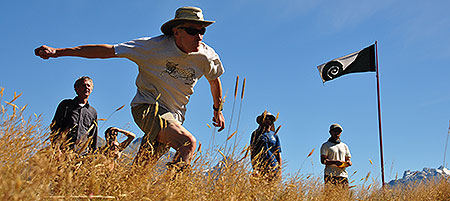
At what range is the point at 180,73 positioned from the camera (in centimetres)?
359

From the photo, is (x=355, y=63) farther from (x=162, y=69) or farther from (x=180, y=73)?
(x=162, y=69)

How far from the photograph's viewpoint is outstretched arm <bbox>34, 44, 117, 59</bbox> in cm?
291

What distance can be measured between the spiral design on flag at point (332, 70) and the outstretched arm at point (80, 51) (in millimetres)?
9341

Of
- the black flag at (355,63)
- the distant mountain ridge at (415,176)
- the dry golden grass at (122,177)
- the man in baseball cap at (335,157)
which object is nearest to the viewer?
the dry golden grass at (122,177)

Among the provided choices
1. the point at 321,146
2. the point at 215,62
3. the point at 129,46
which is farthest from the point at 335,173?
the point at 129,46

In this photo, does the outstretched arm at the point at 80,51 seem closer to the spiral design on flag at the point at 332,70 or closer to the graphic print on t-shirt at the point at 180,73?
the graphic print on t-shirt at the point at 180,73

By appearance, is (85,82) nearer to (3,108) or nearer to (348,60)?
(3,108)

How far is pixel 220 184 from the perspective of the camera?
279cm

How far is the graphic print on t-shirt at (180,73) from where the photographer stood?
3.55 meters

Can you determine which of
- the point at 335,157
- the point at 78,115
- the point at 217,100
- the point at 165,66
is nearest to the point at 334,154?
the point at 335,157

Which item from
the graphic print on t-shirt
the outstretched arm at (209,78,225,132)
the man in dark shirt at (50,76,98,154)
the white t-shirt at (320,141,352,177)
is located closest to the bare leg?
the graphic print on t-shirt

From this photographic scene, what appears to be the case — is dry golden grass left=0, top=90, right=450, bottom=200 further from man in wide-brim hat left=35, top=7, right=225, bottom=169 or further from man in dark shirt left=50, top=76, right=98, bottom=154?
man in dark shirt left=50, top=76, right=98, bottom=154

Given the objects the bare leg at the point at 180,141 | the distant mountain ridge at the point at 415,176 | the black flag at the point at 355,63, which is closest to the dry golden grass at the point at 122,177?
the bare leg at the point at 180,141

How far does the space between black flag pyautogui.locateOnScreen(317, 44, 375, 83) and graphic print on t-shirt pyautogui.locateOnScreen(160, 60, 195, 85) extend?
8916 millimetres
